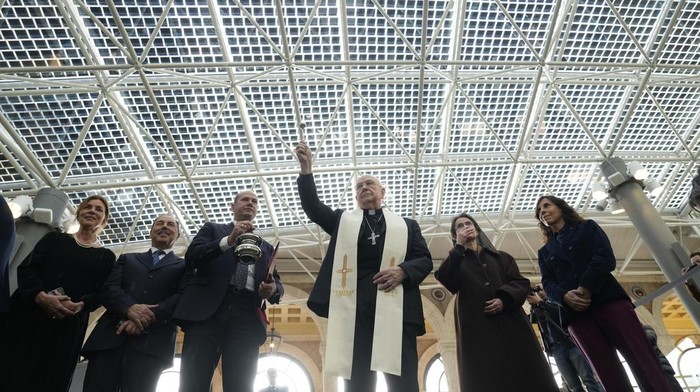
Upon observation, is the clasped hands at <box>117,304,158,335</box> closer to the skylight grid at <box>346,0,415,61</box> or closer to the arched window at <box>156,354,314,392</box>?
the skylight grid at <box>346,0,415,61</box>

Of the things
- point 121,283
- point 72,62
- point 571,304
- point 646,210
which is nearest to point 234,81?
point 72,62

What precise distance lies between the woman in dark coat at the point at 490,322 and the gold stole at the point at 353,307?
0.55 metres

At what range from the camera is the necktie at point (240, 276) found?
9.60 feet

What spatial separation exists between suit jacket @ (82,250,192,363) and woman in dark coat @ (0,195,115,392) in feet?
0.34

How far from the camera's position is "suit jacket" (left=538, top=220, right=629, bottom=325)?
2779 millimetres

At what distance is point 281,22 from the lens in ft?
20.8

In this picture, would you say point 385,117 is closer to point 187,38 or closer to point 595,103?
point 187,38

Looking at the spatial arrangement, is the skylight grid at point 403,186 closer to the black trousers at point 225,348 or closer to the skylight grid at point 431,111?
the skylight grid at point 431,111

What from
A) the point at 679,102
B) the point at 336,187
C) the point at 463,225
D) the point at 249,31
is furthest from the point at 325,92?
the point at 679,102

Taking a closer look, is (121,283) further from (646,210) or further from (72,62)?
(646,210)

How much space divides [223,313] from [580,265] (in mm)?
2547

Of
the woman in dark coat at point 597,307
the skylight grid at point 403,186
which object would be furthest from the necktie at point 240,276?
the skylight grid at point 403,186

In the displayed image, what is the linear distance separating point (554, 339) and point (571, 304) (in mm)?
1595

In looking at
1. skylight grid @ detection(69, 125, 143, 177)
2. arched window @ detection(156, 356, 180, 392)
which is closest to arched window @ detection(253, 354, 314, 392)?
arched window @ detection(156, 356, 180, 392)
